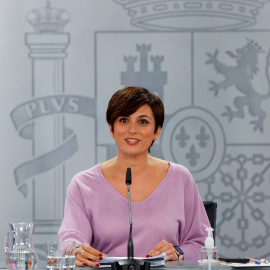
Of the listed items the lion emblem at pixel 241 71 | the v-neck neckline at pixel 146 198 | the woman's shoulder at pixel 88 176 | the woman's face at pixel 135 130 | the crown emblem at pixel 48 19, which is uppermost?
the crown emblem at pixel 48 19

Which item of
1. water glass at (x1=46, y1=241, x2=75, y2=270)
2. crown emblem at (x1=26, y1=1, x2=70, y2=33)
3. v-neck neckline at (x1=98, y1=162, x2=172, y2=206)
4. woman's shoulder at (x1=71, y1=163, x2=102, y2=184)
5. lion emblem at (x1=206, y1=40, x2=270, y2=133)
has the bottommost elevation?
water glass at (x1=46, y1=241, x2=75, y2=270)

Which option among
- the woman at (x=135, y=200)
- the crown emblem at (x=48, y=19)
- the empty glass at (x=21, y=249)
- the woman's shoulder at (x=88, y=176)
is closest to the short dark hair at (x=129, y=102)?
the woman at (x=135, y=200)

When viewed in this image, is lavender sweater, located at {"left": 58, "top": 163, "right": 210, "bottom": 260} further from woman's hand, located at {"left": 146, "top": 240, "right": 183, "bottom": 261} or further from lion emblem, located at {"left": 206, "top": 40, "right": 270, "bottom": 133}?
lion emblem, located at {"left": 206, "top": 40, "right": 270, "bottom": 133}

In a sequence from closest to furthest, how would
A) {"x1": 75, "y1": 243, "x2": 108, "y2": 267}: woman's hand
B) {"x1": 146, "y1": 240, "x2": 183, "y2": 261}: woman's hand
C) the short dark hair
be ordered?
{"x1": 75, "y1": 243, "x2": 108, "y2": 267}: woman's hand → {"x1": 146, "y1": 240, "x2": 183, "y2": 261}: woman's hand → the short dark hair

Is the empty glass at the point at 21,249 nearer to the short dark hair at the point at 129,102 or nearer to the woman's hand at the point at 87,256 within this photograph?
the woman's hand at the point at 87,256

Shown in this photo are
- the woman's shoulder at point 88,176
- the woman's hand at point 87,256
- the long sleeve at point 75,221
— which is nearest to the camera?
the woman's hand at point 87,256

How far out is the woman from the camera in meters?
2.90

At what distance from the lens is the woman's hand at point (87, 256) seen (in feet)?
8.34

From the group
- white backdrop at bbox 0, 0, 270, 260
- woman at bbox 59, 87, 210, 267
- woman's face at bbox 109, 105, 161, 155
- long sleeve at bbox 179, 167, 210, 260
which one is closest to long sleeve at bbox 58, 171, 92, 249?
woman at bbox 59, 87, 210, 267

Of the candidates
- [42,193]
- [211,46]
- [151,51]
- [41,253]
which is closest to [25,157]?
[42,193]

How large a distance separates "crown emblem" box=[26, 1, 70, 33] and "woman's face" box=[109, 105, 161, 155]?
5.66 feet

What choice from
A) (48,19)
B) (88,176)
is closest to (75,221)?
(88,176)

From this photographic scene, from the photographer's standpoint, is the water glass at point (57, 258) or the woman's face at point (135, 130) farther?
the woman's face at point (135, 130)

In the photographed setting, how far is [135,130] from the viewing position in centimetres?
294
